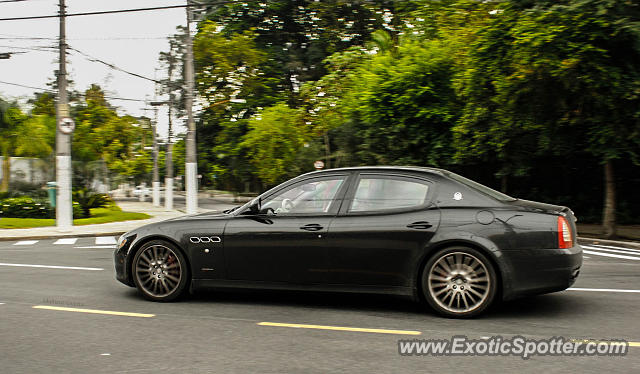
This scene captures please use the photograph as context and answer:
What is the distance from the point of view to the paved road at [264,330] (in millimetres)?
4883

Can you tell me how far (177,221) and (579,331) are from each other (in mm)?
4411

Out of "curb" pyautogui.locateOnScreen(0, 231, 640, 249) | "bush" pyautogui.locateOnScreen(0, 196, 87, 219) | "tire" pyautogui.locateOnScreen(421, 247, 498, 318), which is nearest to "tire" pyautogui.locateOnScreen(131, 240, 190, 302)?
"tire" pyautogui.locateOnScreen(421, 247, 498, 318)

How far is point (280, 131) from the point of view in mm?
40156

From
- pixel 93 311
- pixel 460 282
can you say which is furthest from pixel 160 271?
pixel 460 282

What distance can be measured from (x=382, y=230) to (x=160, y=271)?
8.77 feet

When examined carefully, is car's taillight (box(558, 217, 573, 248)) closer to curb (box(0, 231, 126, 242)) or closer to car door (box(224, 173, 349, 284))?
car door (box(224, 173, 349, 284))

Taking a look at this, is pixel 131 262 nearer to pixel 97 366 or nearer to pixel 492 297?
pixel 97 366

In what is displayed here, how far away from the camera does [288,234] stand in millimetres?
6805

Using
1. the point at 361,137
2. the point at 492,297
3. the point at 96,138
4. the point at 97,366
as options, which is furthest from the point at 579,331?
the point at 96,138

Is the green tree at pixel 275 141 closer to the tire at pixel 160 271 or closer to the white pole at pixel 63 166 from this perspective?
the white pole at pixel 63 166

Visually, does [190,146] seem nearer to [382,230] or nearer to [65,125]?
[65,125]

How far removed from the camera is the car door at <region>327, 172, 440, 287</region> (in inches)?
253

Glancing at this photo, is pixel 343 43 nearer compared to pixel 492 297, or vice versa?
pixel 492 297

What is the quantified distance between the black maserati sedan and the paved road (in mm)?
324
